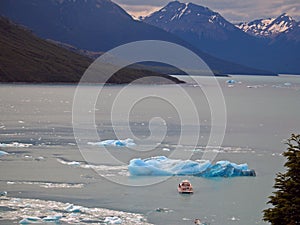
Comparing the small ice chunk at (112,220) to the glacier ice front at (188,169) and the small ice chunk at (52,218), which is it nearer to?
the small ice chunk at (52,218)

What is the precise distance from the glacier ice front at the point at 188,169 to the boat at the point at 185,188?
449 centimetres

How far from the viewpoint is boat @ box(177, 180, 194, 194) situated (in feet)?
123

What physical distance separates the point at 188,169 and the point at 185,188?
19.2ft

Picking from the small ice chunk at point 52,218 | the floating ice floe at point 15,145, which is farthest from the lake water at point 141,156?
the small ice chunk at point 52,218

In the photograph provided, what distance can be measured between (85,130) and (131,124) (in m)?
10.1

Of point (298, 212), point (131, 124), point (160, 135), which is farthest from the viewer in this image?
point (131, 124)

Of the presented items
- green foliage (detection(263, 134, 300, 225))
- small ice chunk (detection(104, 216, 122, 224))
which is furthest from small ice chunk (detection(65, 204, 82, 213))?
green foliage (detection(263, 134, 300, 225))

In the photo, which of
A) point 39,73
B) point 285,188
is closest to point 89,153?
point 285,188

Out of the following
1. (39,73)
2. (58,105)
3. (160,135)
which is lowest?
(160,135)

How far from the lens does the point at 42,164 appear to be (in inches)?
1768

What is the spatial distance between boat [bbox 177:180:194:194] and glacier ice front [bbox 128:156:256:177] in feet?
14.7

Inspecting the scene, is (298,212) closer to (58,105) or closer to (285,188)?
(285,188)

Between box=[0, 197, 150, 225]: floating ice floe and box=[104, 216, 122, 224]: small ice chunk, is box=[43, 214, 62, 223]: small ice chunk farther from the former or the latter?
box=[104, 216, 122, 224]: small ice chunk

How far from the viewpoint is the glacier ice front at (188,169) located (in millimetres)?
42438
